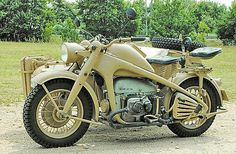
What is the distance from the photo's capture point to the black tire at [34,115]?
212 inches

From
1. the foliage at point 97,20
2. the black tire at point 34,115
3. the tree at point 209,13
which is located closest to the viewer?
the black tire at point 34,115

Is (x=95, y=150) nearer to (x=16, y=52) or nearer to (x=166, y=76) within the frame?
(x=166, y=76)

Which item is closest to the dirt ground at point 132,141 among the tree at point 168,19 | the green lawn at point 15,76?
the green lawn at point 15,76

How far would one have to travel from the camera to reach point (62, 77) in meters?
5.49

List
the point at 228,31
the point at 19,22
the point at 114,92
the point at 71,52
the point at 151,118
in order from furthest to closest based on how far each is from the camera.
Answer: the point at 228,31, the point at 19,22, the point at 151,118, the point at 114,92, the point at 71,52

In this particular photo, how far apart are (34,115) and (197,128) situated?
6.43 ft

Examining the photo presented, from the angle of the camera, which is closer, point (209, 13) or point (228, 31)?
point (228, 31)

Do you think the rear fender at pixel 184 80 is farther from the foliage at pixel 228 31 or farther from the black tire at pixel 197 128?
the foliage at pixel 228 31

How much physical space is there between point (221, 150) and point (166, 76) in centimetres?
114

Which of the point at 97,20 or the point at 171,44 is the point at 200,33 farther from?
the point at 171,44

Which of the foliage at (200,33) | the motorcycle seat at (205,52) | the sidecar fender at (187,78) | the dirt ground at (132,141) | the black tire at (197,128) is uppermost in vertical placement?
the motorcycle seat at (205,52)

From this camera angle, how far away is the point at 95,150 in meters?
5.44

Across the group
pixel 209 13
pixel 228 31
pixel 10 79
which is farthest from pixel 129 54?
pixel 209 13

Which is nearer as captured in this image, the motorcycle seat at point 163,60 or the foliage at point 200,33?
the motorcycle seat at point 163,60
